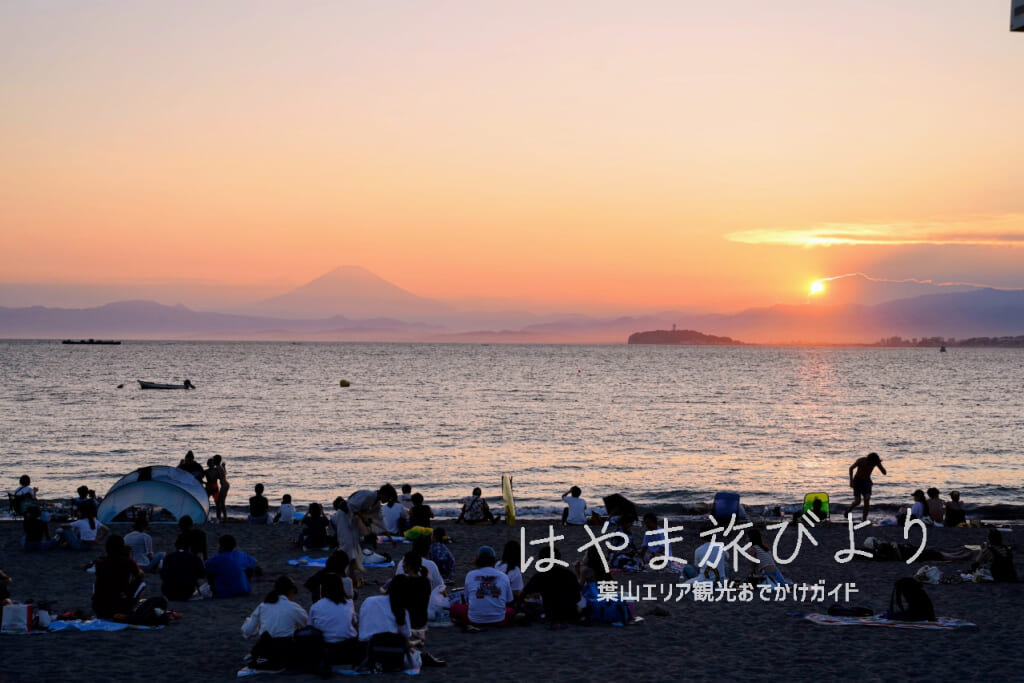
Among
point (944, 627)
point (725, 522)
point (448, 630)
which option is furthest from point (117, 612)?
point (725, 522)

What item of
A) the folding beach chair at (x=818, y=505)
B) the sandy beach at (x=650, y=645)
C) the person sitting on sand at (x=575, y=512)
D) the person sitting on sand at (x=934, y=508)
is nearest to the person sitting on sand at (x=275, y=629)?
the sandy beach at (x=650, y=645)

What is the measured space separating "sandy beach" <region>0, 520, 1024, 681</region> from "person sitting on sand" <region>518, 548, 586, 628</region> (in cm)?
27

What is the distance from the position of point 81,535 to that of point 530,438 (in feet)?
135

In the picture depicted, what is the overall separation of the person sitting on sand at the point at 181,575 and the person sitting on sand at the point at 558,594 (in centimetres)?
559

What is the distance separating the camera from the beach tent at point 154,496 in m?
25.2

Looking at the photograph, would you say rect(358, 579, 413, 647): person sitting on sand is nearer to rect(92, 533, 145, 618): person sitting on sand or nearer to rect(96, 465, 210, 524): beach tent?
rect(92, 533, 145, 618): person sitting on sand

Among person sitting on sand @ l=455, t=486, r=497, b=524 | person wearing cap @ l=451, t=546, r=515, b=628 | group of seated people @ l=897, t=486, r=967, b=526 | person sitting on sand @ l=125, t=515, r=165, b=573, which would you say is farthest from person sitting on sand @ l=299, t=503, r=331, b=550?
group of seated people @ l=897, t=486, r=967, b=526

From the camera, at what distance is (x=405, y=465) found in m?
47.3

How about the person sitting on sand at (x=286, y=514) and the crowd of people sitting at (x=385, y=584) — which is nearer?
the crowd of people sitting at (x=385, y=584)

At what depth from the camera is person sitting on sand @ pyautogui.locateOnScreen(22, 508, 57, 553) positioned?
70.3 feet

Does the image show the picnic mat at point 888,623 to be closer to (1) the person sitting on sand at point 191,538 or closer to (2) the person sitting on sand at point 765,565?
(2) the person sitting on sand at point 765,565

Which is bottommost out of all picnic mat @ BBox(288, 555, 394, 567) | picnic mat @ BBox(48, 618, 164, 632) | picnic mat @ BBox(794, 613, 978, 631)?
picnic mat @ BBox(288, 555, 394, 567)

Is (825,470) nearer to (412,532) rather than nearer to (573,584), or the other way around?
(412,532)

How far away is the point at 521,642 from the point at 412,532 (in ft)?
25.3
